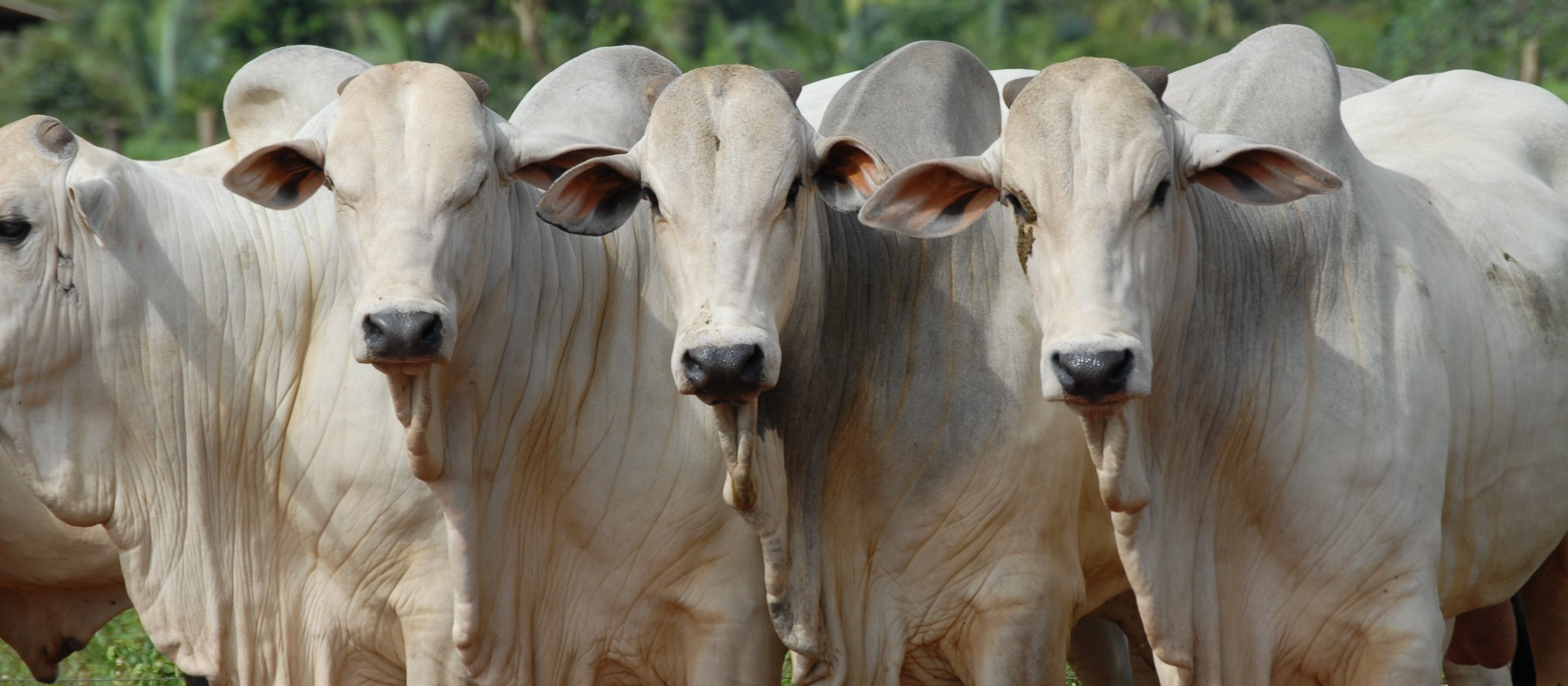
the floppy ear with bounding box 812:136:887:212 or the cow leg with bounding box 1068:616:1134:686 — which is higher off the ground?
the floppy ear with bounding box 812:136:887:212

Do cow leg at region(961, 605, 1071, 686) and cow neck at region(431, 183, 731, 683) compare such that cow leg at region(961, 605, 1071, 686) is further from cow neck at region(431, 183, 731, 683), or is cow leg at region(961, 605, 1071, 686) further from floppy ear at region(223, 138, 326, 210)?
floppy ear at region(223, 138, 326, 210)

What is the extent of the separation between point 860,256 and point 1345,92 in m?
2.36

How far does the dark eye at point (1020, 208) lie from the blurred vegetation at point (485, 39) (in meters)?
17.0

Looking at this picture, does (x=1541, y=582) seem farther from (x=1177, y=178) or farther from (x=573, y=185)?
(x=573, y=185)

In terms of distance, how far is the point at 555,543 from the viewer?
4133 mm

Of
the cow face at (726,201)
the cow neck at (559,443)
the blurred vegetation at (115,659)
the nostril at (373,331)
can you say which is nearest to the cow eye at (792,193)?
the cow face at (726,201)

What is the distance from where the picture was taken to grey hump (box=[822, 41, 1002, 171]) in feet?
14.0

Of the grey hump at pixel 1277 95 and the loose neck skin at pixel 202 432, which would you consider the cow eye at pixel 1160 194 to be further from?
the loose neck skin at pixel 202 432

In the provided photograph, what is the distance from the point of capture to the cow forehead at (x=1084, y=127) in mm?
3451

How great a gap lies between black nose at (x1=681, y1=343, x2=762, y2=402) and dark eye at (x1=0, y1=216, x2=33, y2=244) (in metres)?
1.82

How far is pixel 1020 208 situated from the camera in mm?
3541

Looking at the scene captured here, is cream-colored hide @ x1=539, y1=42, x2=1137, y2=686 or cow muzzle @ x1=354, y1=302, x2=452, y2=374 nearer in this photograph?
cow muzzle @ x1=354, y1=302, x2=452, y2=374

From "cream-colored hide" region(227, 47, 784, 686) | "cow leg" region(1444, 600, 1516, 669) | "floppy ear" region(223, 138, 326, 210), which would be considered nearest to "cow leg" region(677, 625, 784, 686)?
"cream-colored hide" region(227, 47, 784, 686)

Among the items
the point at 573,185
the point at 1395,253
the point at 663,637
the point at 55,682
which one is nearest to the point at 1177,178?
the point at 1395,253
